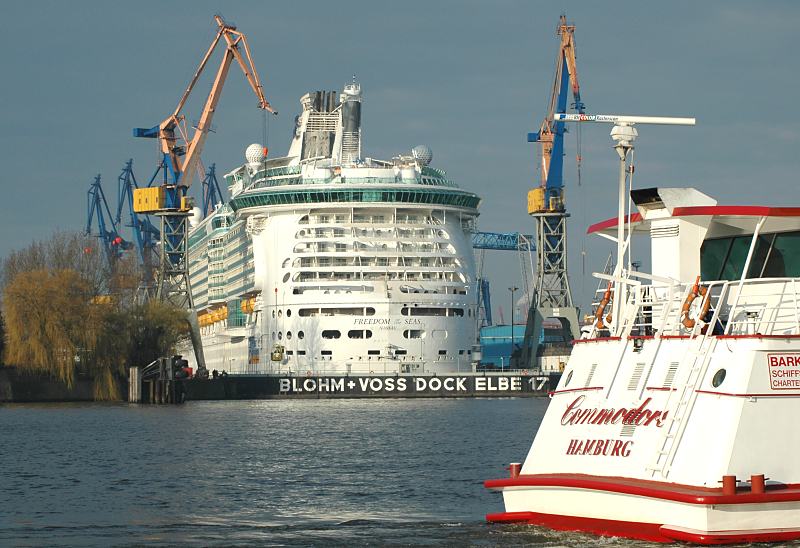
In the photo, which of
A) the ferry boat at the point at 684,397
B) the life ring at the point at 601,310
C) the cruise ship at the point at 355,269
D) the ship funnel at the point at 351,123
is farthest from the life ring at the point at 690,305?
the ship funnel at the point at 351,123

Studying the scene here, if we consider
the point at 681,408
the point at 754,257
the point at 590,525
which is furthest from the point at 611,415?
the point at 754,257

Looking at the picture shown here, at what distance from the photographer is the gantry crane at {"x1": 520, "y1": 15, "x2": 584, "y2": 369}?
4063 inches

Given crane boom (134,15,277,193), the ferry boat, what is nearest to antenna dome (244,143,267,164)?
crane boom (134,15,277,193)

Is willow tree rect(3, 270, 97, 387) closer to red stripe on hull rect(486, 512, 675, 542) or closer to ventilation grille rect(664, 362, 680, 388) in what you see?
red stripe on hull rect(486, 512, 675, 542)

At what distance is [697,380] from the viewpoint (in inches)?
765

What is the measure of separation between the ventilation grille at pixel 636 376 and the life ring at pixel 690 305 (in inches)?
36.3

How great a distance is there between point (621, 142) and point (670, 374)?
12.5 feet

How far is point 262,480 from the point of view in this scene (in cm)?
3328

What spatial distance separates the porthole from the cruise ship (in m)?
63.4

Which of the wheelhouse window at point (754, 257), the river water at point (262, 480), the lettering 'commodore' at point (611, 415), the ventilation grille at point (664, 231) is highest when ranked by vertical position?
the ventilation grille at point (664, 231)

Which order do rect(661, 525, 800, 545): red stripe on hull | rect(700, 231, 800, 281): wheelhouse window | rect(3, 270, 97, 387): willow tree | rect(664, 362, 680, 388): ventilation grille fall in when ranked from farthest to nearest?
rect(3, 270, 97, 387): willow tree → rect(700, 231, 800, 281): wheelhouse window → rect(664, 362, 680, 388): ventilation grille → rect(661, 525, 800, 545): red stripe on hull

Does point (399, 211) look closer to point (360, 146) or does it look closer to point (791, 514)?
point (360, 146)

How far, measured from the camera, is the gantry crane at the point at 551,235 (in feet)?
339

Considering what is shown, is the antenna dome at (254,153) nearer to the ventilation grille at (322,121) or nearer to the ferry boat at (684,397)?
the ventilation grille at (322,121)
